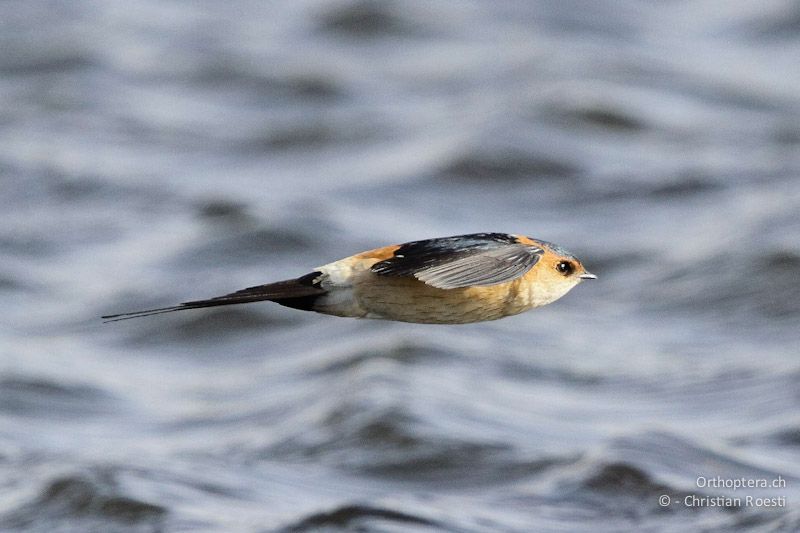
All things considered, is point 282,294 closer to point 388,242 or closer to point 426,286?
point 426,286

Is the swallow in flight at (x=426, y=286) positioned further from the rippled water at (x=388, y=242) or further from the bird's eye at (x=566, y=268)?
the rippled water at (x=388, y=242)

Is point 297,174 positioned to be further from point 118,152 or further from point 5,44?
point 5,44

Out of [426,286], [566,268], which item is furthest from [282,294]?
[566,268]

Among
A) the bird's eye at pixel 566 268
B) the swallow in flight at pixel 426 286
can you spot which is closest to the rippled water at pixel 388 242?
the bird's eye at pixel 566 268

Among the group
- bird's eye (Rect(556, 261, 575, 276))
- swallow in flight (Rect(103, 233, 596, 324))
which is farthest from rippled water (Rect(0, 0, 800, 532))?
swallow in flight (Rect(103, 233, 596, 324))

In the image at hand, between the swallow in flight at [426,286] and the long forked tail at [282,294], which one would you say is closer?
the long forked tail at [282,294]

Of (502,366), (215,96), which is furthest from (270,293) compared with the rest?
(215,96)

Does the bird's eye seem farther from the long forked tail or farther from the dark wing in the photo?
the long forked tail
